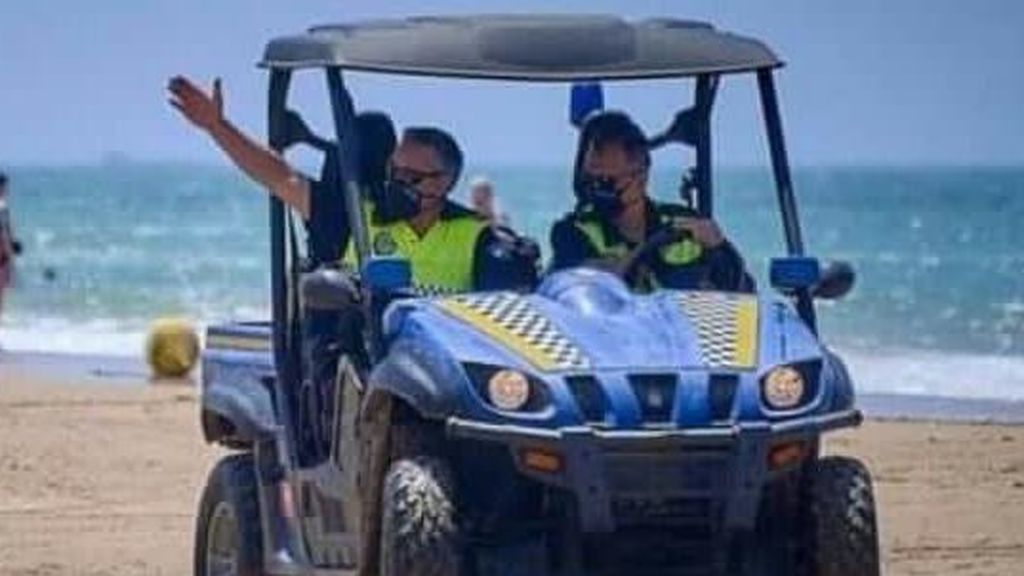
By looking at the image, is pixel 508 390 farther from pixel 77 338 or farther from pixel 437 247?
pixel 77 338

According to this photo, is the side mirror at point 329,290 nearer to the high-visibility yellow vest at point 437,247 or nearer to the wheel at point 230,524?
the high-visibility yellow vest at point 437,247

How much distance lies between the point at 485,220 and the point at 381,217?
0.34m

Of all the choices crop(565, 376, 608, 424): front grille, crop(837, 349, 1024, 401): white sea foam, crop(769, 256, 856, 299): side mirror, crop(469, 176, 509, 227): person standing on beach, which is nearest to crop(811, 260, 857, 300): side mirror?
crop(769, 256, 856, 299): side mirror

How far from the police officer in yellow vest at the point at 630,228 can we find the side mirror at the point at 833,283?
0.87 ft

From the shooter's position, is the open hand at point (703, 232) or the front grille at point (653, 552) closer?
the front grille at point (653, 552)

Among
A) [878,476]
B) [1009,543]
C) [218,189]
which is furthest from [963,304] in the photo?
[218,189]

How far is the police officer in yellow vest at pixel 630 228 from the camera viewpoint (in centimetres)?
1080

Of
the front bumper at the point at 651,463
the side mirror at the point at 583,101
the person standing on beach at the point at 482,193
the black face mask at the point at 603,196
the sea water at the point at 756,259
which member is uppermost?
the side mirror at the point at 583,101

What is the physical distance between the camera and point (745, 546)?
→ 9977mm

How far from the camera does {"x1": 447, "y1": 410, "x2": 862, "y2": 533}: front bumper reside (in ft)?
31.6

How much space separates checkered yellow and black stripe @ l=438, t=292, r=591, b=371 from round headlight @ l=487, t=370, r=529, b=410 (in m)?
0.07

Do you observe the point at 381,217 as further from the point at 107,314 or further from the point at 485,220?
the point at 107,314

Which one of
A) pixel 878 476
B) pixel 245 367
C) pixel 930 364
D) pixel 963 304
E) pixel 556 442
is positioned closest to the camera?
pixel 556 442

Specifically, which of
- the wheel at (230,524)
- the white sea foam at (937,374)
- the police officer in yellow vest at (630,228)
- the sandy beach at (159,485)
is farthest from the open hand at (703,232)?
the white sea foam at (937,374)
